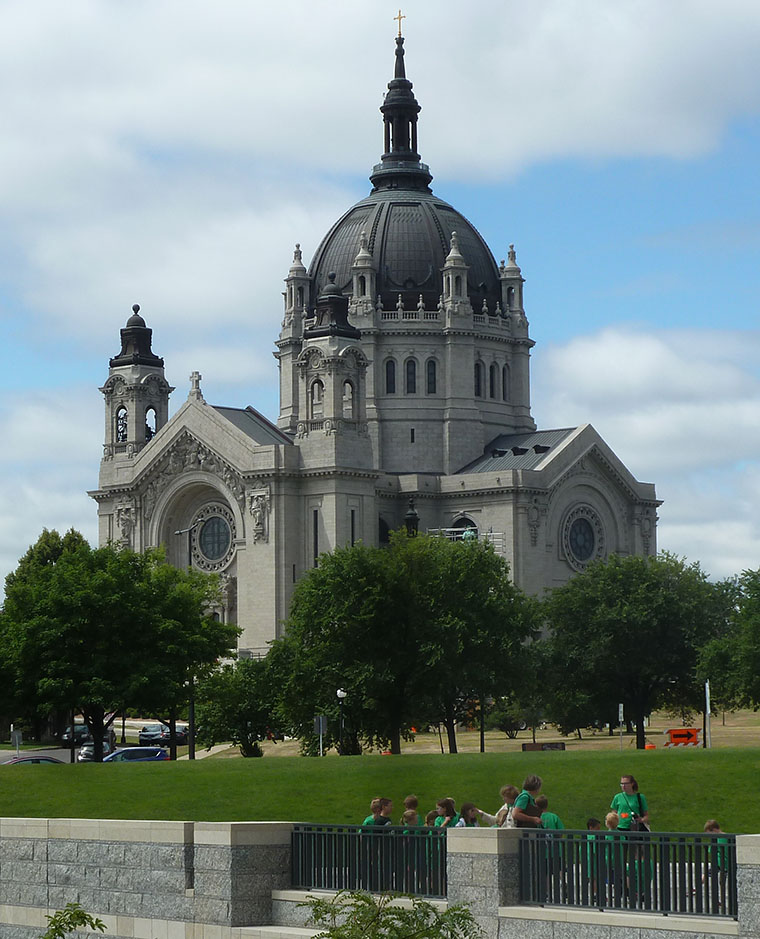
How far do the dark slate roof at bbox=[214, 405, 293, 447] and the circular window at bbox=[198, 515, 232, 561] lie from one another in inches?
232

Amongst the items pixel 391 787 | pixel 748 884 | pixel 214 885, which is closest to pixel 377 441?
pixel 391 787

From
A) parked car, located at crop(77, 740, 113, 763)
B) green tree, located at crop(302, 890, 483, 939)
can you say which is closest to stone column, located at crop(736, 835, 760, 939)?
green tree, located at crop(302, 890, 483, 939)

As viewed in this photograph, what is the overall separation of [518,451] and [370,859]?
92.3 m

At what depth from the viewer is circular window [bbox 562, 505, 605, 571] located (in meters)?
113

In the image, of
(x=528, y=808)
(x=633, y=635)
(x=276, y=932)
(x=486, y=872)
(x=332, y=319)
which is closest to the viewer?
(x=486, y=872)

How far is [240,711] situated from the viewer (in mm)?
77938

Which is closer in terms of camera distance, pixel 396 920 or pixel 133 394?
pixel 396 920

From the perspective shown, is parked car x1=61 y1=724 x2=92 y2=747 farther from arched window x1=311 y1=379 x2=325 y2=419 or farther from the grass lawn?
the grass lawn

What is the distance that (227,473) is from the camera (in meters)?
107

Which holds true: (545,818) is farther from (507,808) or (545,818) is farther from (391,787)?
(391,787)

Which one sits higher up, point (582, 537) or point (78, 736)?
Answer: point (582, 537)

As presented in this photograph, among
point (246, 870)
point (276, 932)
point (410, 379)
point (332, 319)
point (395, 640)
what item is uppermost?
point (332, 319)

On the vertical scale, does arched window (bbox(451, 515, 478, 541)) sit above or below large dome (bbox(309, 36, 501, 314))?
below

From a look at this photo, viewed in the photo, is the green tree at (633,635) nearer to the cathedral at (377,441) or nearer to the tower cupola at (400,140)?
the cathedral at (377,441)
